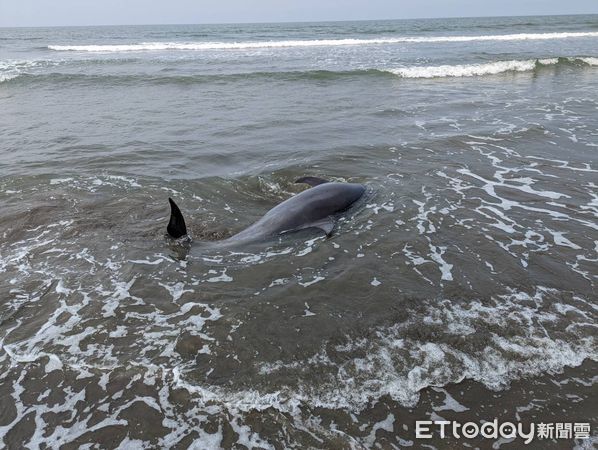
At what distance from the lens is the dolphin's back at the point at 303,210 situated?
673 cm

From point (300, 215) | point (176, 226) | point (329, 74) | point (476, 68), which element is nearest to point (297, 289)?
Result: point (300, 215)

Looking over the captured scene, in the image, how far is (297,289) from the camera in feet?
17.8

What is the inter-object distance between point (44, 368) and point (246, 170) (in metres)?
5.96

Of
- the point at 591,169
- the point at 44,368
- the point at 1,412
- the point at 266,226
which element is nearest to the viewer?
the point at 1,412

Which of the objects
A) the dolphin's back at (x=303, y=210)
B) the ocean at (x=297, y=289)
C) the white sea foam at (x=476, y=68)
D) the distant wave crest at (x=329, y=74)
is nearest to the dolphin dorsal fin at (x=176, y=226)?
the ocean at (x=297, y=289)

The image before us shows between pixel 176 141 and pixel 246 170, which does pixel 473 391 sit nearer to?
pixel 246 170

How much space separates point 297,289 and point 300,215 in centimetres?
173

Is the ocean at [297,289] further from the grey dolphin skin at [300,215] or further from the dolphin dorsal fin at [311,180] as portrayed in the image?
the dolphin dorsal fin at [311,180]

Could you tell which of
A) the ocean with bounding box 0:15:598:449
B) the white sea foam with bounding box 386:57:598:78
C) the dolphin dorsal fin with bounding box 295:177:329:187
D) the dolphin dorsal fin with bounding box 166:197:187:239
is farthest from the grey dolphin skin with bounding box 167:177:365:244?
the white sea foam with bounding box 386:57:598:78

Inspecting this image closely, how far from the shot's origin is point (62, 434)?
3648mm

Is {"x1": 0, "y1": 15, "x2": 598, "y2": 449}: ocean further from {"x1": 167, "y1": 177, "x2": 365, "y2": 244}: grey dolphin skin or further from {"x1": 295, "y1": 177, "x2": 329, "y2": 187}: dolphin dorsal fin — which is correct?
{"x1": 295, "y1": 177, "x2": 329, "y2": 187}: dolphin dorsal fin

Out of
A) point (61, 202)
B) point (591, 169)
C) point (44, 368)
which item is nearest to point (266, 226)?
point (44, 368)

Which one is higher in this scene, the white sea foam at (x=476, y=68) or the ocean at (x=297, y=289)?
the white sea foam at (x=476, y=68)

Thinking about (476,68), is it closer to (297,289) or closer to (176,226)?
(176,226)
